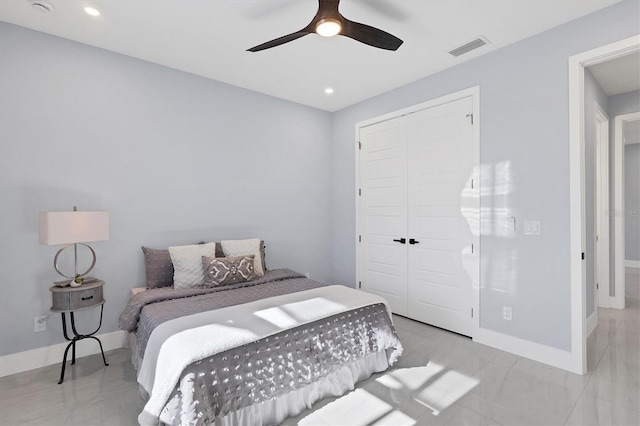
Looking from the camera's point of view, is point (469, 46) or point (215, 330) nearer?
point (215, 330)

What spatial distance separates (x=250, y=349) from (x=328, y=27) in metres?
2.13

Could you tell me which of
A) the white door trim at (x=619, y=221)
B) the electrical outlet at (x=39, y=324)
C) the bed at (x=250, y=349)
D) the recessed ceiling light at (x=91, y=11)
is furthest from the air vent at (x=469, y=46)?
the electrical outlet at (x=39, y=324)

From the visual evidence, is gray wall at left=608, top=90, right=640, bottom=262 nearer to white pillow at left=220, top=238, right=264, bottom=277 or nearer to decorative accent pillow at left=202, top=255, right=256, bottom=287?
white pillow at left=220, top=238, right=264, bottom=277

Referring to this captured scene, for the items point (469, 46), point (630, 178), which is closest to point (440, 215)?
point (469, 46)

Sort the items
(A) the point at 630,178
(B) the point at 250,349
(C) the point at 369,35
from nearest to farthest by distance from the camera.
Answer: (B) the point at 250,349, (C) the point at 369,35, (A) the point at 630,178

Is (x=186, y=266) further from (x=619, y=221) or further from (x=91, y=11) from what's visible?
(x=619, y=221)

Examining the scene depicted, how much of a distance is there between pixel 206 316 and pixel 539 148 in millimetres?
3061

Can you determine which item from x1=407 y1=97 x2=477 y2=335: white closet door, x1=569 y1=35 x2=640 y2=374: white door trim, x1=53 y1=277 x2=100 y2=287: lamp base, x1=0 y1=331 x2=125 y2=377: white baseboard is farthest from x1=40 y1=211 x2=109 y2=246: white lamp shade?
x1=569 y1=35 x2=640 y2=374: white door trim

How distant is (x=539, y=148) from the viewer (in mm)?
2709

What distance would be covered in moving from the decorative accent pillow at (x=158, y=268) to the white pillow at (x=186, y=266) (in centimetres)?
7

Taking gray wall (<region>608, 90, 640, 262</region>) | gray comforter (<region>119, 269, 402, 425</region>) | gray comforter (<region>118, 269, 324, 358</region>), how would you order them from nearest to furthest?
gray comforter (<region>119, 269, 402, 425</region>)
gray comforter (<region>118, 269, 324, 358</region>)
gray wall (<region>608, 90, 640, 262</region>)

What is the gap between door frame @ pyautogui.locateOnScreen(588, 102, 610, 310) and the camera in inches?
155

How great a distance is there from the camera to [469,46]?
290cm

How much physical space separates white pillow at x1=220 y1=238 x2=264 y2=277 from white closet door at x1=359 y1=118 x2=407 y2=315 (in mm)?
1573
